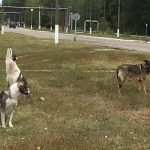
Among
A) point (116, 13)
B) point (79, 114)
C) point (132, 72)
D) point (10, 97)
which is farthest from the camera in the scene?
point (116, 13)

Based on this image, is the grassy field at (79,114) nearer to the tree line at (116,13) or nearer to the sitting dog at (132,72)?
the sitting dog at (132,72)

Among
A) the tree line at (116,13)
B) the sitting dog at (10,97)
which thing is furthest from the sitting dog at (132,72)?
the tree line at (116,13)

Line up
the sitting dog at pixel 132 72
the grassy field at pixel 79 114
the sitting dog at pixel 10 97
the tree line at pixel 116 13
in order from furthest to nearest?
1. the tree line at pixel 116 13
2. the sitting dog at pixel 132 72
3. the sitting dog at pixel 10 97
4. the grassy field at pixel 79 114

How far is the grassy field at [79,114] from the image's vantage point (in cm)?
1105

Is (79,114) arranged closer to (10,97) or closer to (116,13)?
(10,97)

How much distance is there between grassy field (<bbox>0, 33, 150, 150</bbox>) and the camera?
11.0 metres

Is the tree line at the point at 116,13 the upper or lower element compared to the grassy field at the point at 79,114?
lower

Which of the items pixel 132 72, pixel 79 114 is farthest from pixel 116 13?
pixel 79 114

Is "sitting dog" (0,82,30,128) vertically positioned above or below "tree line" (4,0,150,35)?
above

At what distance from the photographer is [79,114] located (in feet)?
46.9

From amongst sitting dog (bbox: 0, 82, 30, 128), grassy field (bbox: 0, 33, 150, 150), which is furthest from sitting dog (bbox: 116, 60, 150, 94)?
sitting dog (bbox: 0, 82, 30, 128)

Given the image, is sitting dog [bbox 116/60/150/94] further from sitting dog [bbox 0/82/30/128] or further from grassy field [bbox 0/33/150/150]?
sitting dog [bbox 0/82/30/128]

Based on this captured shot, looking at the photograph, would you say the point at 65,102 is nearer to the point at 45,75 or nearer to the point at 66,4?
the point at 45,75

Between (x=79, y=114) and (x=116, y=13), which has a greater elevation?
(x=79, y=114)
